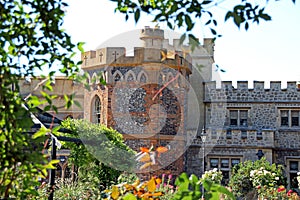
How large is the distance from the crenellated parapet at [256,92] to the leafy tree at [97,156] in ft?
33.0

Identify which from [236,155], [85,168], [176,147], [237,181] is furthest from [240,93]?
[85,168]

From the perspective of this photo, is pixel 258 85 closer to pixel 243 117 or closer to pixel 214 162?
pixel 243 117

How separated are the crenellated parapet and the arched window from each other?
16.2 feet

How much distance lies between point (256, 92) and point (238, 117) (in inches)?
42.3

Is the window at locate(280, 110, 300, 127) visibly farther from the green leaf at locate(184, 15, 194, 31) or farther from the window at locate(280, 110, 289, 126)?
the green leaf at locate(184, 15, 194, 31)

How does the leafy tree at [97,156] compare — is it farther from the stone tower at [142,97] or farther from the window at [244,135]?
the window at [244,135]

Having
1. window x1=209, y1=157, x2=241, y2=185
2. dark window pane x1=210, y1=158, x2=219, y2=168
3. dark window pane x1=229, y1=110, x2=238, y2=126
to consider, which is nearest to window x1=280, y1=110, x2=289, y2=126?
dark window pane x1=229, y1=110, x2=238, y2=126

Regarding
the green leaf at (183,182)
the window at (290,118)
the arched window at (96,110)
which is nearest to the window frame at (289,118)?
the window at (290,118)

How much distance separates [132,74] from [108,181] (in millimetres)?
7129

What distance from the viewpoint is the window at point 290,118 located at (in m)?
21.5

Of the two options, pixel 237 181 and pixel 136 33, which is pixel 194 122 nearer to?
pixel 136 33

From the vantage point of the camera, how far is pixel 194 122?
22.2 metres

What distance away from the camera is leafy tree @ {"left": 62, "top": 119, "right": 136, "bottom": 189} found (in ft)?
38.1

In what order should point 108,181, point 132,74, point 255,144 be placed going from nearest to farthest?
point 108,181
point 132,74
point 255,144
